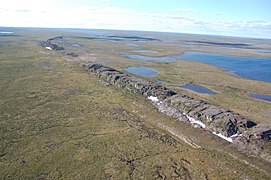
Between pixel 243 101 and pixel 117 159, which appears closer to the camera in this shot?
pixel 117 159

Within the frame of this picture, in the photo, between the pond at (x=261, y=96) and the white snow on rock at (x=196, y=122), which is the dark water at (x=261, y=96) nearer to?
the pond at (x=261, y=96)

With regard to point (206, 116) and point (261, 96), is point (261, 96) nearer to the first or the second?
point (261, 96)

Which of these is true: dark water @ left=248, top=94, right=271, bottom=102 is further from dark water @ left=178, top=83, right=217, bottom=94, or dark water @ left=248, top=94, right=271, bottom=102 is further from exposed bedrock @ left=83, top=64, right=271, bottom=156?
exposed bedrock @ left=83, top=64, right=271, bottom=156

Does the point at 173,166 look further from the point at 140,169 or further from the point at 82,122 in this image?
the point at 82,122

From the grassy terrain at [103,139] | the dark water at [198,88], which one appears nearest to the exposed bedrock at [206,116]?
the grassy terrain at [103,139]

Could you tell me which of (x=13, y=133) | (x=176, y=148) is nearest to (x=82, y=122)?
(x=13, y=133)

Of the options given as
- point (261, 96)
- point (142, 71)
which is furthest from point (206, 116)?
point (142, 71)

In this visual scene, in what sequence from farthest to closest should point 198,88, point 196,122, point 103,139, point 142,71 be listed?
point 142,71 < point 198,88 < point 196,122 < point 103,139

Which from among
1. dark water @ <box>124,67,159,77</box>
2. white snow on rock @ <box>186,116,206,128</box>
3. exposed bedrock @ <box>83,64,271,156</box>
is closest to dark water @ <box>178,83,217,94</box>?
exposed bedrock @ <box>83,64,271,156</box>
